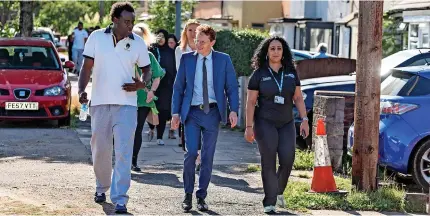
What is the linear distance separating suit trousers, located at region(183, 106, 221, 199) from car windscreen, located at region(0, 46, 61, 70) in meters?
8.56

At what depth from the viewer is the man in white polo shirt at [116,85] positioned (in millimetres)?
9062

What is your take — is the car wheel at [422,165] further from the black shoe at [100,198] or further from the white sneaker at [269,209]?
the black shoe at [100,198]

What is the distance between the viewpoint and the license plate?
16.6m

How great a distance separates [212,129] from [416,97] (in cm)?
312

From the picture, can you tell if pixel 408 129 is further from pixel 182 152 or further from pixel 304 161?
pixel 182 152

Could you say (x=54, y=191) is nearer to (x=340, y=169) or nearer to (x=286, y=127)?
(x=286, y=127)

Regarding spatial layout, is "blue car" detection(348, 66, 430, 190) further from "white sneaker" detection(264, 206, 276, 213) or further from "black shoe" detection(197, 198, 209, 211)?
"black shoe" detection(197, 198, 209, 211)

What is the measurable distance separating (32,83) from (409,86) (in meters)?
7.23

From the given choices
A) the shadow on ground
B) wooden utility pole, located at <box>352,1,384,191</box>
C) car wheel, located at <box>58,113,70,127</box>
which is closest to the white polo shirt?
wooden utility pole, located at <box>352,1,384,191</box>

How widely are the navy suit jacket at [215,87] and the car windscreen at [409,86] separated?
294 cm

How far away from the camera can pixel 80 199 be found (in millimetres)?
9688

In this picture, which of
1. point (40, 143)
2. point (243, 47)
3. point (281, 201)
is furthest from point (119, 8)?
point (243, 47)

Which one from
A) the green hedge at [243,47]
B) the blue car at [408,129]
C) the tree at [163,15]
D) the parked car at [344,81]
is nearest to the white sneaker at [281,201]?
the blue car at [408,129]

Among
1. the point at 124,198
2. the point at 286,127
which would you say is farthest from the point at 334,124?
the point at 124,198
